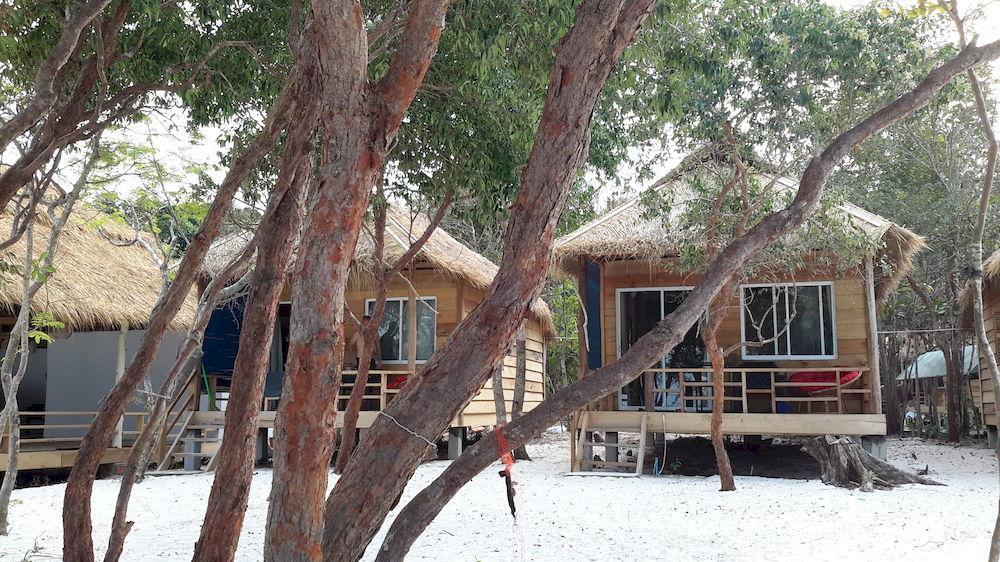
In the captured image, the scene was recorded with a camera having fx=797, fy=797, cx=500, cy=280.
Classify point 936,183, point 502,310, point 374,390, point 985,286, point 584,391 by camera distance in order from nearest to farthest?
point 502,310 → point 584,391 → point 374,390 → point 985,286 → point 936,183

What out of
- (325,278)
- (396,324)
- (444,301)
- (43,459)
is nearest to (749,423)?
(444,301)

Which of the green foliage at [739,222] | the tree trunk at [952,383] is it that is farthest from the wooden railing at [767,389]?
the tree trunk at [952,383]

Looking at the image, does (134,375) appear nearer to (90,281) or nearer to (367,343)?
(367,343)

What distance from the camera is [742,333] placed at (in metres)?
9.67

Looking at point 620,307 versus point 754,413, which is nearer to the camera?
point 754,413

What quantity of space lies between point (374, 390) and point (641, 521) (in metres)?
5.65

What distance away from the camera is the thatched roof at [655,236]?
8656mm

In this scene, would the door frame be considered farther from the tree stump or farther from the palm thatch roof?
A: the palm thatch roof

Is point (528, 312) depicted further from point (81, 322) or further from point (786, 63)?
point (81, 322)

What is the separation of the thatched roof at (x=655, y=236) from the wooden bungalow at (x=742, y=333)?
1cm

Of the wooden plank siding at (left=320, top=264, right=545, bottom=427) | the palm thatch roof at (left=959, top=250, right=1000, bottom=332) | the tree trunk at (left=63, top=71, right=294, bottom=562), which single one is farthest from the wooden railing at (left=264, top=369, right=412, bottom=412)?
the palm thatch roof at (left=959, top=250, right=1000, bottom=332)

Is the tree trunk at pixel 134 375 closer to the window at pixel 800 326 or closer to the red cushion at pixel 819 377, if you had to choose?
the red cushion at pixel 819 377

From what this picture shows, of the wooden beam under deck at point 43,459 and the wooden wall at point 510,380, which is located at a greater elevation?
the wooden wall at point 510,380

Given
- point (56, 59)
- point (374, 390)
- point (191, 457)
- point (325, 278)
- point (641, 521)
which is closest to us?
point (325, 278)
